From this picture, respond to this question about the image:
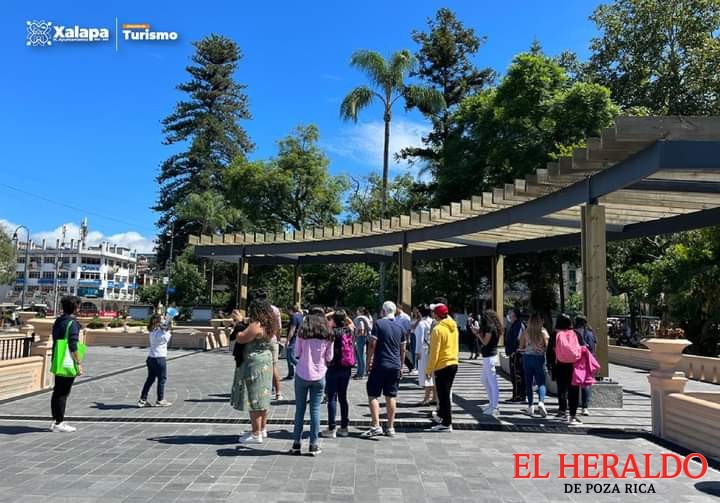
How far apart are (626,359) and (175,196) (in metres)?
43.4

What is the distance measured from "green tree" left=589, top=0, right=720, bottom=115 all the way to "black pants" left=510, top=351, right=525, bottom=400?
22004mm

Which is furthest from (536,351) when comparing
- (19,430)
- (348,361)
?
(19,430)

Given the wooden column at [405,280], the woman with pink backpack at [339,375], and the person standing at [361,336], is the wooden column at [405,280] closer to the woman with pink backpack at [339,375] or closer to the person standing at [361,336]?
the person standing at [361,336]

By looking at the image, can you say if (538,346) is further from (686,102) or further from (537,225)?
(686,102)

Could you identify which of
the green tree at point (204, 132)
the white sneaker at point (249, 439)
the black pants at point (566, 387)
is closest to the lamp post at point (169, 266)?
the green tree at point (204, 132)

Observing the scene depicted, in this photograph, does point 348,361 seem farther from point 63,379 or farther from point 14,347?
point 14,347

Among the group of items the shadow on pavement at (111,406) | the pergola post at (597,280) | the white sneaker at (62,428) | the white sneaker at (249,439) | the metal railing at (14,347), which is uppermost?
the pergola post at (597,280)

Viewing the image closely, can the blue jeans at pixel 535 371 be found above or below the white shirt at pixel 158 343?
below

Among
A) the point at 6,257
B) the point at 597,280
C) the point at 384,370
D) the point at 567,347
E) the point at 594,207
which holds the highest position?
the point at 6,257

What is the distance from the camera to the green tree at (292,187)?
1414 inches

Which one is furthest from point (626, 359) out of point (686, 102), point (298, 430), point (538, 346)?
point (686, 102)

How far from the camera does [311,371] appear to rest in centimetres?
539

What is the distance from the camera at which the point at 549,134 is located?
71.0 feet

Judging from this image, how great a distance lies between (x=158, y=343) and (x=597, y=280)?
675cm
